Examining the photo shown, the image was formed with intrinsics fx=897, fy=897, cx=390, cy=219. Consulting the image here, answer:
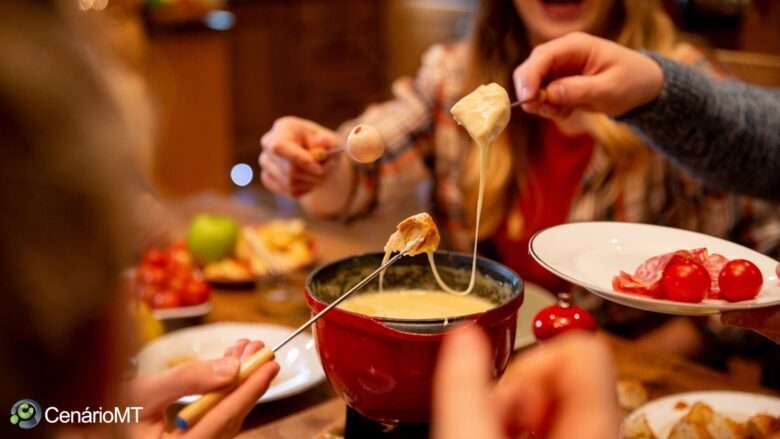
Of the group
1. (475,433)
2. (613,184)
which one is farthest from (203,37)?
(475,433)

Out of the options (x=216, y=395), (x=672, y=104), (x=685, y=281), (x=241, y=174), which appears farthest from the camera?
(x=241, y=174)

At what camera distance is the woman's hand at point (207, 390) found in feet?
2.50

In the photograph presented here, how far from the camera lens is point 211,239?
1.67m

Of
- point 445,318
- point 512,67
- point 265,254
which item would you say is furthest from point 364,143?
point 512,67

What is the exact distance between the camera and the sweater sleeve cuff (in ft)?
3.95

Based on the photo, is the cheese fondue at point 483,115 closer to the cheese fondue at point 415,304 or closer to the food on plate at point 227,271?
the cheese fondue at point 415,304

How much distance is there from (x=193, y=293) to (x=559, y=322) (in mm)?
667

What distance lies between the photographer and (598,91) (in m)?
1.14

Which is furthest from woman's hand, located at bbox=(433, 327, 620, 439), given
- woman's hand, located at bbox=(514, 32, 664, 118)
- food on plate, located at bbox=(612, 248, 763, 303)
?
woman's hand, located at bbox=(514, 32, 664, 118)

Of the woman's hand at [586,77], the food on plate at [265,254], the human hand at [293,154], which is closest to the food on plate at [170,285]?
the food on plate at [265,254]

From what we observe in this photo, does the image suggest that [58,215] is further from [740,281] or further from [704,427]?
[704,427]

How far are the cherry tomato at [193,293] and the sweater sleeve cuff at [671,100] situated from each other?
700mm

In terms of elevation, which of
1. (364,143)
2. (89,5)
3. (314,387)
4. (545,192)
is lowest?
(314,387)

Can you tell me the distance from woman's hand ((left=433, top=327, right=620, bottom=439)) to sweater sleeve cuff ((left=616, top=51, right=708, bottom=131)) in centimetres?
68
